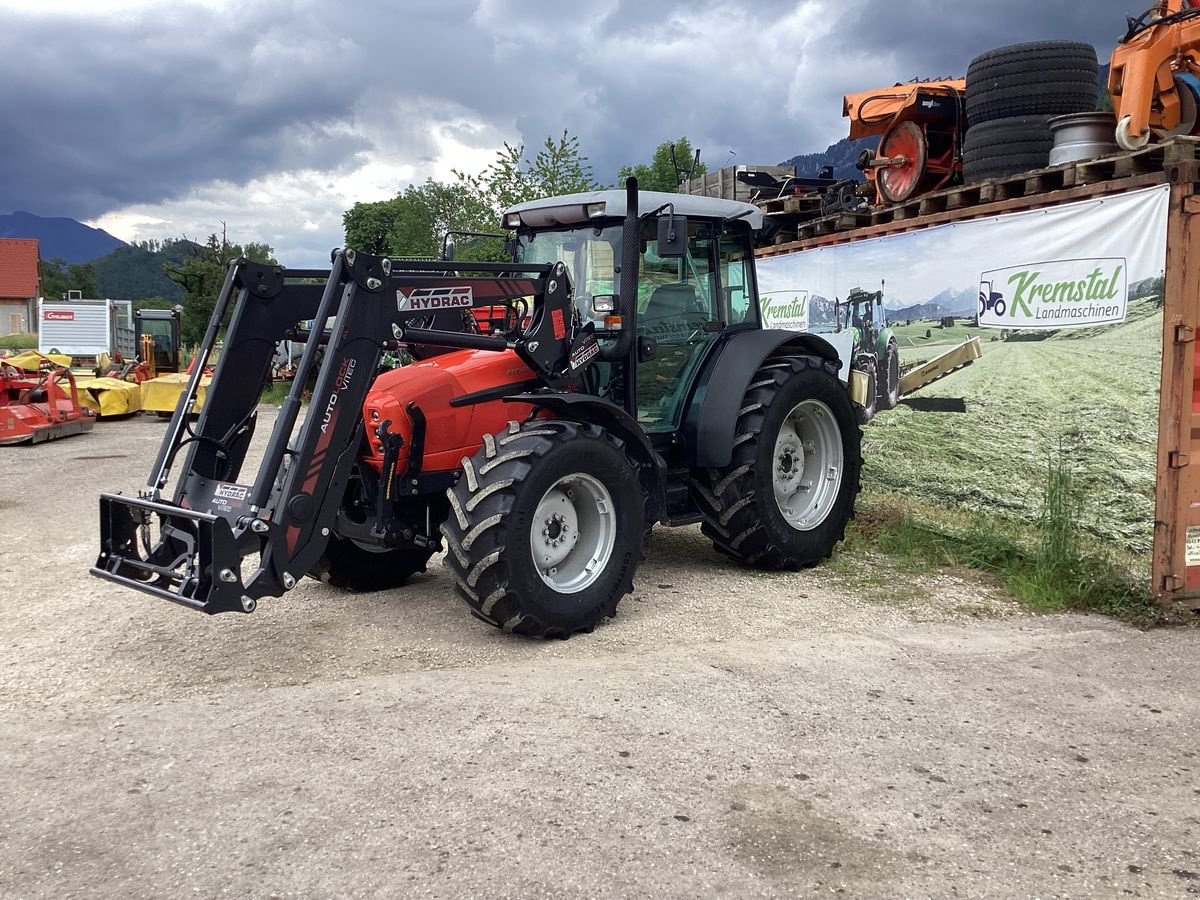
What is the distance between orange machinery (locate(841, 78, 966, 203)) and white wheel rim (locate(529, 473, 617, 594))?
242 inches

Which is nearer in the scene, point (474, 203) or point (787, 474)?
point (787, 474)

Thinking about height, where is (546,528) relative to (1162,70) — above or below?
below

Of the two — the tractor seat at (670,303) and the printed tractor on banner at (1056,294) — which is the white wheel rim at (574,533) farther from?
the printed tractor on banner at (1056,294)

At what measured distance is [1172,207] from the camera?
19.2ft

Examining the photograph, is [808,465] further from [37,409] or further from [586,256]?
[37,409]

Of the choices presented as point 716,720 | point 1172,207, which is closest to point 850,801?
point 716,720

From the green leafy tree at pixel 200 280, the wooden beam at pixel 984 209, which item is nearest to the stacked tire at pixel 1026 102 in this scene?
the wooden beam at pixel 984 209

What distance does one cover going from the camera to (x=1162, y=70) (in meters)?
7.64

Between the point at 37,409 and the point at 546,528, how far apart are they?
12758 mm

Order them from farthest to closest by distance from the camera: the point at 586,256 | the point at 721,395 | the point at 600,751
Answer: the point at 721,395
the point at 586,256
the point at 600,751

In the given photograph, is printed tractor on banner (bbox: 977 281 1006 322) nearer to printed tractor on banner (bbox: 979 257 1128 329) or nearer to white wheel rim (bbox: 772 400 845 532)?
printed tractor on banner (bbox: 979 257 1128 329)

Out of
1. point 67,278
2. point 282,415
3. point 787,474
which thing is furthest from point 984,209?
point 67,278

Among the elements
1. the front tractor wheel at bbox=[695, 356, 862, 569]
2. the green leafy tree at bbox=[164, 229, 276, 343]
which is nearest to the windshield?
the front tractor wheel at bbox=[695, 356, 862, 569]

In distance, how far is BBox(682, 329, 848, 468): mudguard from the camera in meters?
6.29
